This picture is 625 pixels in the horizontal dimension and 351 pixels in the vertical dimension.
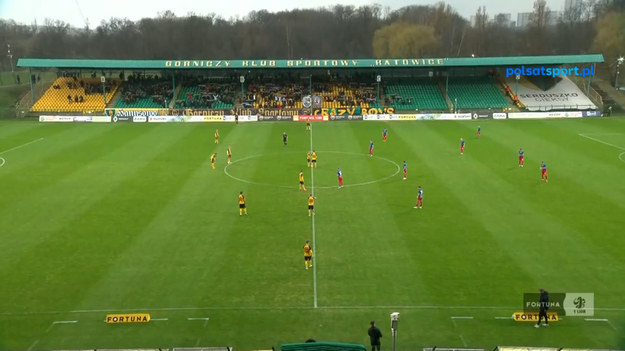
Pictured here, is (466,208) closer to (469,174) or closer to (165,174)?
(469,174)

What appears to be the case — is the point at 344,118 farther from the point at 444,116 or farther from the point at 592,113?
the point at 592,113

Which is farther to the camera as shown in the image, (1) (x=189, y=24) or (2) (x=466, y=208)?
(1) (x=189, y=24)

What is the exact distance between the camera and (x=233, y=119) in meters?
73.1

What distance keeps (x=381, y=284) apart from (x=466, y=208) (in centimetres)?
1161

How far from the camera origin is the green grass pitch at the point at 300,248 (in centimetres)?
1803

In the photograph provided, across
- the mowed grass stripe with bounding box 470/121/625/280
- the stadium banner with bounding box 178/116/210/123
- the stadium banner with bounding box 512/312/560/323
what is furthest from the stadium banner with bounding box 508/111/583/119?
the stadium banner with bounding box 512/312/560/323

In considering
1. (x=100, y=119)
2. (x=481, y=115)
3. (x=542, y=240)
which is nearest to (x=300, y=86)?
(x=481, y=115)

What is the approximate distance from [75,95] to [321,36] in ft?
252

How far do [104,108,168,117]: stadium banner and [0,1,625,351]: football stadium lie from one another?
26.4 feet

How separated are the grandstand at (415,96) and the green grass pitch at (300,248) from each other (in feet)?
108

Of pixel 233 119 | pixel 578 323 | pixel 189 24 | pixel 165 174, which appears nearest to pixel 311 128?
pixel 233 119

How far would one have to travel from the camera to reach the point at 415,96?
3236 inches

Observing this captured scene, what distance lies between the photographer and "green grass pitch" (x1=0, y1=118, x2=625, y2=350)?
710 inches

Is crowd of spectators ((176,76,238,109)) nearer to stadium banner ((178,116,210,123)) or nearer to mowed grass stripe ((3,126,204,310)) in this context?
stadium banner ((178,116,210,123))
